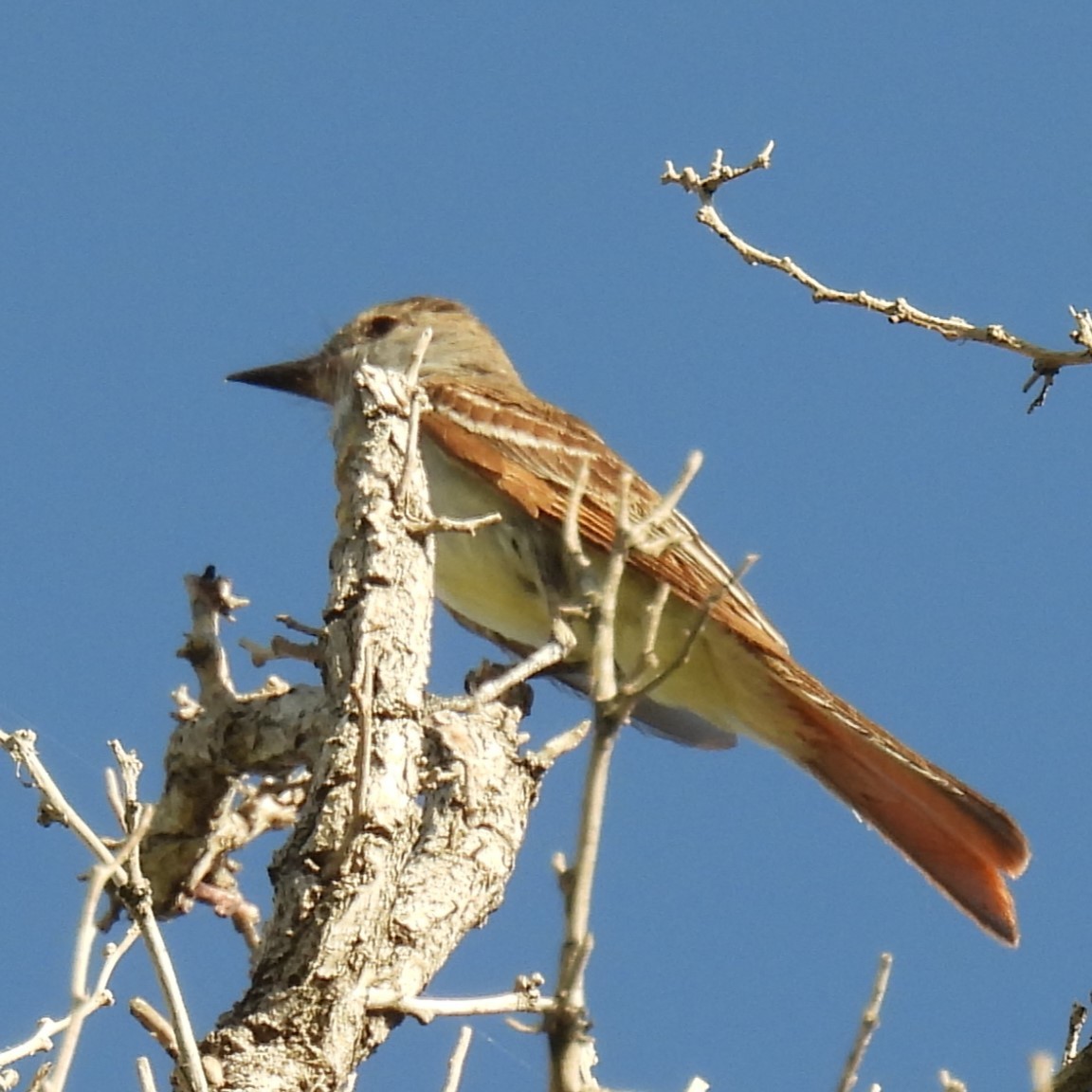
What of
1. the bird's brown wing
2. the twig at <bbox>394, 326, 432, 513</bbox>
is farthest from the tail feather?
the twig at <bbox>394, 326, 432, 513</bbox>

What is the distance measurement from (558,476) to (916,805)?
6.13 feet

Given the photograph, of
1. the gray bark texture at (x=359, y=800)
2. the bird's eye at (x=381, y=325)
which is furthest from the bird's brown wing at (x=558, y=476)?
the gray bark texture at (x=359, y=800)

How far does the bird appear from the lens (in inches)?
277

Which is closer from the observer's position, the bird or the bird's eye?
the bird

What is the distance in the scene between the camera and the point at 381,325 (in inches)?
376

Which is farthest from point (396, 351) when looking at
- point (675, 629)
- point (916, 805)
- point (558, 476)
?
point (916, 805)

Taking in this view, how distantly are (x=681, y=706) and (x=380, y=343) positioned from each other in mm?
2528

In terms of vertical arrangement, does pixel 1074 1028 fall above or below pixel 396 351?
below

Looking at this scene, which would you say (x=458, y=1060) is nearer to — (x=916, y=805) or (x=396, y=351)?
(x=916, y=805)

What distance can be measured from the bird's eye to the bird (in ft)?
4.17

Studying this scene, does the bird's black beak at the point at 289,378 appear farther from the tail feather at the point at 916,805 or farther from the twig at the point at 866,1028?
the twig at the point at 866,1028

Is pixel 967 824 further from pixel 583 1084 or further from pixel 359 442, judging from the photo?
pixel 583 1084

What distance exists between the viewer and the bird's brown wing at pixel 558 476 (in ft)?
24.6

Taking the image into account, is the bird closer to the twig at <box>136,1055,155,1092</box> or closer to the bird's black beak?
the bird's black beak
